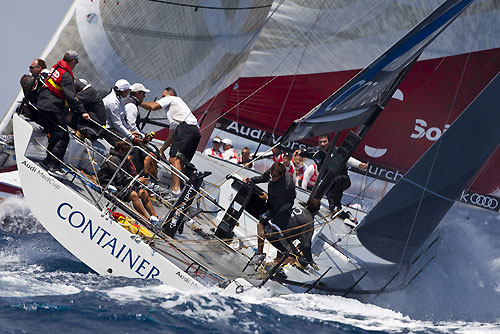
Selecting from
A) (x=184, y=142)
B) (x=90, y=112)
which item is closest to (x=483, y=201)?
(x=184, y=142)

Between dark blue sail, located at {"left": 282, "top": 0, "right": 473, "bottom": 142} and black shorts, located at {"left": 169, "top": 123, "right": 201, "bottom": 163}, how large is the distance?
116cm

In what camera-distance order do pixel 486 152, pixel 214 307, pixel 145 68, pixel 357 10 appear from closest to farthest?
pixel 214 307
pixel 486 152
pixel 145 68
pixel 357 10

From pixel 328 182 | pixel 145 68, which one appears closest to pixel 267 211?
pixel 328 182

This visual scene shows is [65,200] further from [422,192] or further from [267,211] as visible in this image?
[422,192]

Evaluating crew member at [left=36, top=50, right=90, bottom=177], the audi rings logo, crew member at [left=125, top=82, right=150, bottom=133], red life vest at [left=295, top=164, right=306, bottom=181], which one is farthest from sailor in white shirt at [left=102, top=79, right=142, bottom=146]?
the audi rings logo

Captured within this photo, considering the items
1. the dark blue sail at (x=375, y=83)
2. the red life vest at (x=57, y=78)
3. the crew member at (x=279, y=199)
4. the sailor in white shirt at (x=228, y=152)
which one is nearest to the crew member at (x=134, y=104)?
the red life vest at (x=57, y=78)

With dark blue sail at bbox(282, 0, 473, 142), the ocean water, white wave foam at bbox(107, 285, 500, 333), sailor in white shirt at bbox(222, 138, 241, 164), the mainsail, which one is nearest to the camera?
the ocean water

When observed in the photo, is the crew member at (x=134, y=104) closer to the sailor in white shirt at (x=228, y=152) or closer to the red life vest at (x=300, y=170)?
the red life vest at (x=300, y=170)

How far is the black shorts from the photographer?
665 cm

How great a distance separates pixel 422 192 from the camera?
645 centimetres

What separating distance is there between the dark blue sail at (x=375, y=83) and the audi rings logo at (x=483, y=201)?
129 inches

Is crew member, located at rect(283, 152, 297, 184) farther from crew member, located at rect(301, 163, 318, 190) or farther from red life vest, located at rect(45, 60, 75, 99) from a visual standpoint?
red life vest, located at rect(45, 60, 75, 99)

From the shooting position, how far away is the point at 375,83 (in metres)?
6.04

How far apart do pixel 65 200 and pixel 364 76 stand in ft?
8.97
